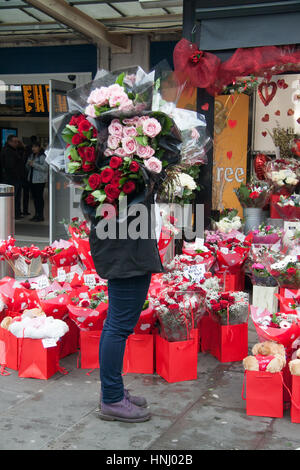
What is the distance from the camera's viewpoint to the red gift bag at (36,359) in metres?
3.57

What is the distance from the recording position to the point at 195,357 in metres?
3.62

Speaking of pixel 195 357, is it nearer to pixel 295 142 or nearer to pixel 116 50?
pixel 295 142

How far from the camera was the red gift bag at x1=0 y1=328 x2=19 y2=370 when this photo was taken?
3.70m

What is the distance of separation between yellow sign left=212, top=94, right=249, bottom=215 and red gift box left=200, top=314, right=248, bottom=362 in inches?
129

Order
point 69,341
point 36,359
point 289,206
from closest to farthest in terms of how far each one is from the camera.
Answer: point 36,359 < point 69,341 < point 289,206

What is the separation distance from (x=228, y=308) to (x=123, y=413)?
1173mm

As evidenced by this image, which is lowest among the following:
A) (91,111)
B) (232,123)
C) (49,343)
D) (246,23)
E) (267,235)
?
(49,343)

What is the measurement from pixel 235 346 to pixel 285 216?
2402 millimetres

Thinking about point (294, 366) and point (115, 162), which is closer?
point (115, 162)

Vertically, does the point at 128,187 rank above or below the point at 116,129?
below

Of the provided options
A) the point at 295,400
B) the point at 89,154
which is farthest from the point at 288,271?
the point at 89,154

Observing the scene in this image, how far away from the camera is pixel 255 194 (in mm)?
6086

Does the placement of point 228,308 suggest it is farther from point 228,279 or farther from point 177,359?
point 228,279
